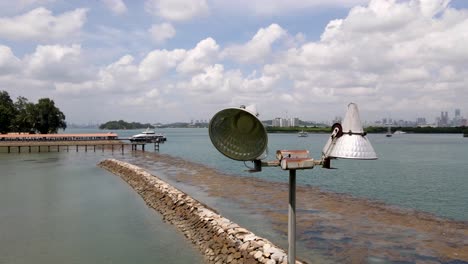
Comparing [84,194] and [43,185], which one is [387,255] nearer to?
[84,194]

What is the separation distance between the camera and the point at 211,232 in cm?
1530

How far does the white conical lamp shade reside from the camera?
694cm

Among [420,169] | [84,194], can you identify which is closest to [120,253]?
[84,194]

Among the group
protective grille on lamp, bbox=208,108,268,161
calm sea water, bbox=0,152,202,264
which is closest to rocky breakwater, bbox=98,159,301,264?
calm sea water, bbox=0,152,202,264

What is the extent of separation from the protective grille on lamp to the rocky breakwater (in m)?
5.61

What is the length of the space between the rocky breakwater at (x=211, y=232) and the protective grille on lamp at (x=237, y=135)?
561 cm

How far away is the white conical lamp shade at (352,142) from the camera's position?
6.94 meters

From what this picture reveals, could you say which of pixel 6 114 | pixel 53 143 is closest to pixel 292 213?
pixel 53 143

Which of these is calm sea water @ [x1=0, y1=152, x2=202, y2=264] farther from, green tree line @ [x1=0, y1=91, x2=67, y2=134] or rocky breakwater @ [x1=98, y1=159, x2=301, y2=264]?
green tree line @ [x1=0, y1=91, x2=67, y2=134]

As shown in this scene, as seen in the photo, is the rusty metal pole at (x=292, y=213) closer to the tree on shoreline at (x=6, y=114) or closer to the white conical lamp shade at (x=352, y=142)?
the white conical lamp shade at (x=352, y=142)

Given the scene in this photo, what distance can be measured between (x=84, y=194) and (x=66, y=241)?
1199 cm

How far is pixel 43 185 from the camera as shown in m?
31.1

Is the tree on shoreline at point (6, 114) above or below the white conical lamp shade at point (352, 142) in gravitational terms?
above

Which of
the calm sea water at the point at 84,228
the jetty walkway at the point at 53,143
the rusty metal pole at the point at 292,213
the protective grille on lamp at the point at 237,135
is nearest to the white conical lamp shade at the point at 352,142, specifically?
the rusty metal pole at the point at 292,213
